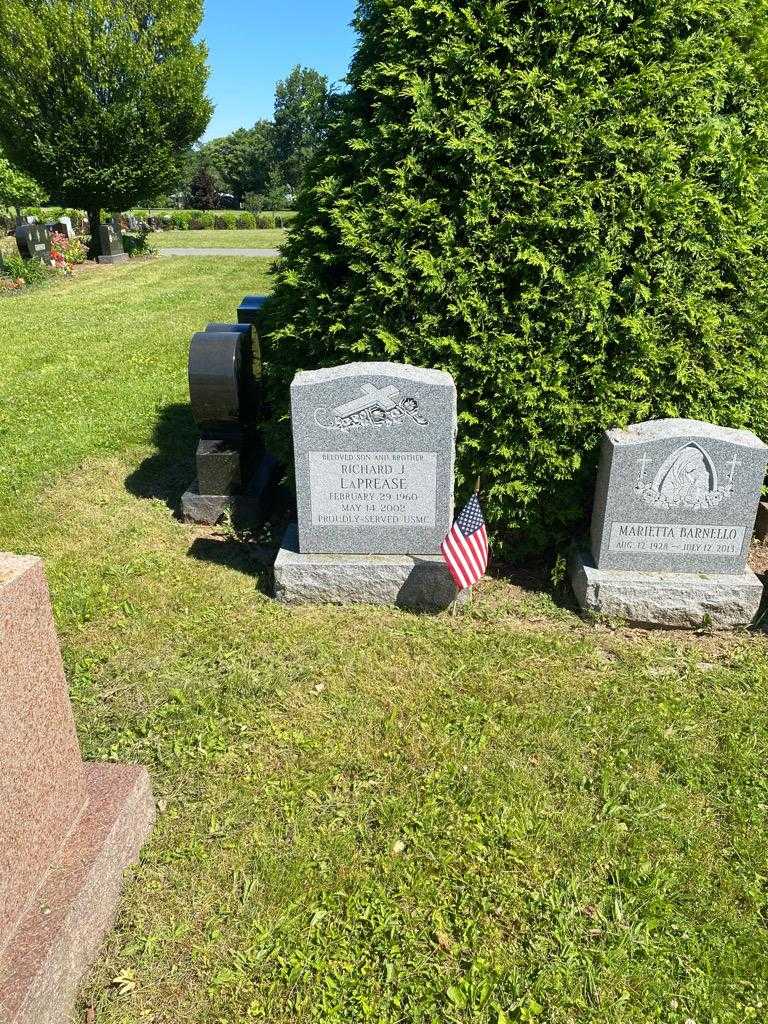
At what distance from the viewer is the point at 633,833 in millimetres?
3070

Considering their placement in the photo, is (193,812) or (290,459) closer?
(193,812)

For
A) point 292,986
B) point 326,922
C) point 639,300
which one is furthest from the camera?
point 639,300

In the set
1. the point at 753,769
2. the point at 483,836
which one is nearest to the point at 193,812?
the point at 483,836

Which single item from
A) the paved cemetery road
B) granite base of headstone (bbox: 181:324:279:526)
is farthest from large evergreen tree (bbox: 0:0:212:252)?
granite base of headstone (bbox: 181:324:279:526)

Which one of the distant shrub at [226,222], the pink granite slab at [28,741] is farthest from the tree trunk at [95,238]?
the distant shrub at [226,222]

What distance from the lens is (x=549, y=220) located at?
13.5 feet

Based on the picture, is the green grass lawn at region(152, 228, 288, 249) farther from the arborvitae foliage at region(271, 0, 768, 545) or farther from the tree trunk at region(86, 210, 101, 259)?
the arborvitae foliage at region(271, 0, 768, 545)

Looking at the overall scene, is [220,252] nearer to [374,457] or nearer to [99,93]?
[99,93]

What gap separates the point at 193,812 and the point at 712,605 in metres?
3.13

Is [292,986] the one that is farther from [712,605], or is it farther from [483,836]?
[712,605]

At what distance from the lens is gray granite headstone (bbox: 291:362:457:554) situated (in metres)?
4.28

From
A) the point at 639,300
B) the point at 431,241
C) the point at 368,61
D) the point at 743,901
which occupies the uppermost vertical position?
the point at 368,61

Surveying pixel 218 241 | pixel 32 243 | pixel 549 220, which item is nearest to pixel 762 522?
A: pixel 549 220

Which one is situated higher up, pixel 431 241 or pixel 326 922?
pixel 431 241
